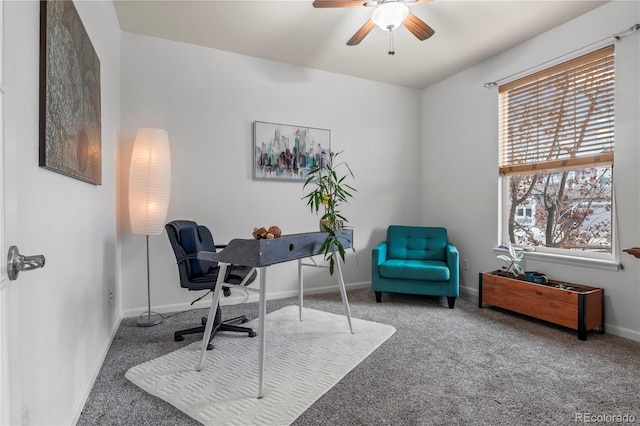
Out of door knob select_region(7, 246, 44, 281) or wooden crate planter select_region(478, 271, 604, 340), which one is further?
wooden crate planter select_region(478, 271, 604, 340)

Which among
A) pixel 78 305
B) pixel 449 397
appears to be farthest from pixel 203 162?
pixel 449 397

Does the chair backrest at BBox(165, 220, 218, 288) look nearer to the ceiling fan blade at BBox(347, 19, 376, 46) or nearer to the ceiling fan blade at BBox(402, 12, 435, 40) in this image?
the ceiling fan blade at BBox(347, 19, 376, 46)

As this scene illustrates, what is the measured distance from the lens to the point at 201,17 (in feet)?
9.64

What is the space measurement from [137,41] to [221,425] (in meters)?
3.32

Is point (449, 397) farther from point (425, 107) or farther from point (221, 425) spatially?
point (425, 107)

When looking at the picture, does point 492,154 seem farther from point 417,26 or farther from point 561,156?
point 417,26

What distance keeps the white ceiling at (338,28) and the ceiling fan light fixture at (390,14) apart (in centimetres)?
52

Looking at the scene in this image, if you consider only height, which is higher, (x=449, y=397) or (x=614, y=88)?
(x=614, y=88)

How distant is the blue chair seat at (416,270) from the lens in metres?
3.43

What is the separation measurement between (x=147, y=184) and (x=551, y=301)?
11.4ft

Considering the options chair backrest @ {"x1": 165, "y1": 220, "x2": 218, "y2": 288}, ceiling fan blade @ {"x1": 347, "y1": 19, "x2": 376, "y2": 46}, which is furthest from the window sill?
chair backrest @ {"x1": 165, "y1": 220, "x2": 218, "y2": 288}

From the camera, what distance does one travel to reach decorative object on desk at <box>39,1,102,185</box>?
1.29 m

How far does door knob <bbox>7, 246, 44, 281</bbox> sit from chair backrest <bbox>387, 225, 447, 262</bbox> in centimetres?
364

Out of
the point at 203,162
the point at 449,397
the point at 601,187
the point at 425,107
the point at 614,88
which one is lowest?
the point at 449,397
